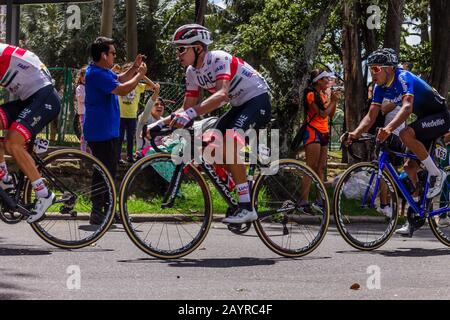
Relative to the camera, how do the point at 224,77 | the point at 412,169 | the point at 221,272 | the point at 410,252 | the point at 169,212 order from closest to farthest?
1. the point at 221,272
2. the point at 224,77
3. the point at 169,212
4. the point at 410,252
5. the point at 412,169

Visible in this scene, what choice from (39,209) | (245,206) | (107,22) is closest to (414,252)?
(245,206)

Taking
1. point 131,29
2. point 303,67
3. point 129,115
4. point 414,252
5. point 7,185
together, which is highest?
point 131,29

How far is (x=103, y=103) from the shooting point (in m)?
9.84

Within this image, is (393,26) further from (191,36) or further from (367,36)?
(191,36)

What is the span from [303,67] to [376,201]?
5620 millimetres

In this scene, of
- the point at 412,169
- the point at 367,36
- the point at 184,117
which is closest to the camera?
the point at 184,117

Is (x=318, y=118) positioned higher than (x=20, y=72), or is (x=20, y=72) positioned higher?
(x=20, y=72)

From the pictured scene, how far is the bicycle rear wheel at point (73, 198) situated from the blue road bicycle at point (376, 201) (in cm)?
211

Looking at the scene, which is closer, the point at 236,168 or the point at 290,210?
the point at 236,168

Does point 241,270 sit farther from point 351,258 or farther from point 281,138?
point 281,138

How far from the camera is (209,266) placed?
7.57 meters

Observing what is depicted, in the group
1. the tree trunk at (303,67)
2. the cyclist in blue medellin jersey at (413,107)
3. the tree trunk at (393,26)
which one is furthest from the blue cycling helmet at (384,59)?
the tree trunk at (393,26)

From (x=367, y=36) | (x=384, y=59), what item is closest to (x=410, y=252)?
(x=384, y=59)

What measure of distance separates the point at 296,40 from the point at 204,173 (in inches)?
1137
